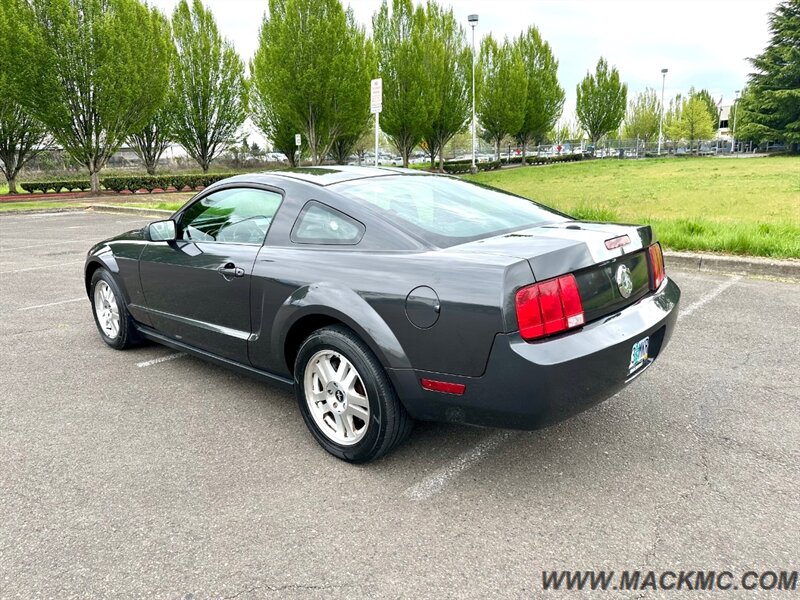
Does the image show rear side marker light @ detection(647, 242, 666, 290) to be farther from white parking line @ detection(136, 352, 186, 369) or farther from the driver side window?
white parking line @ detection(136, 352, 186, 369)

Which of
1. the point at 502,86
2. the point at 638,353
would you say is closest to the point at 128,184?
the point at 638,353

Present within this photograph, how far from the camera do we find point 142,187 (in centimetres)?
2656

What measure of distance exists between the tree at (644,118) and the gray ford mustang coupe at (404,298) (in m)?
82.7

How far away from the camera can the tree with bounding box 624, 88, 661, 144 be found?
258ft

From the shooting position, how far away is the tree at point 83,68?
842 inches

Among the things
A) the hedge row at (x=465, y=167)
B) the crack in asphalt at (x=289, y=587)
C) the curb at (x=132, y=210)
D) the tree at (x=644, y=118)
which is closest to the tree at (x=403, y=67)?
the hedge row at (x=465, y=167)

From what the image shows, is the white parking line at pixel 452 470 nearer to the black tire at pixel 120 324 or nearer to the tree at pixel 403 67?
the black tire at pixel 120 324

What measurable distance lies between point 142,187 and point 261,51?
920cm

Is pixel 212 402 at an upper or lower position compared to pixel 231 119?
lower

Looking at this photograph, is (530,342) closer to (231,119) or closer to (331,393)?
(331,393)

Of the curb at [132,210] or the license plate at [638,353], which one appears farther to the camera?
the curb at [132,210]

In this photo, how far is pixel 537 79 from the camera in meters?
50.4

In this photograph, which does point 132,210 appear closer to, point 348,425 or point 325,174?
point 325,174

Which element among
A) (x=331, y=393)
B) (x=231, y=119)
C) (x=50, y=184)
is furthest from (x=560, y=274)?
(x=231, y=119)
